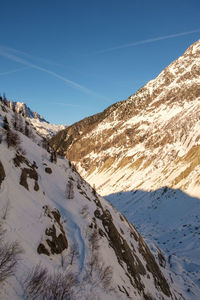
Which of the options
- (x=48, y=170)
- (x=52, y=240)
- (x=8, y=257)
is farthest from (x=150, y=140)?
(x=8, y=257)

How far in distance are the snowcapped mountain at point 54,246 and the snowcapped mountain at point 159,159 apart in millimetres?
10132

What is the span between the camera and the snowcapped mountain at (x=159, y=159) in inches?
1135

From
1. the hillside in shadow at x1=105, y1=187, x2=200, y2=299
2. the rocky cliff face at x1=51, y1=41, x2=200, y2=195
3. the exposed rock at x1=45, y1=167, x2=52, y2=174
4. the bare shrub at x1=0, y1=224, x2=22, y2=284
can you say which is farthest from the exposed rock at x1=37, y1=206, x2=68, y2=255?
the rocky cliff face at x1=51, y1=41, x2=200, y2=195

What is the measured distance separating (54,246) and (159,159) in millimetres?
56445

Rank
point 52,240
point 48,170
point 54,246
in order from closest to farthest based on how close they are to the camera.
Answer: point 54,246 → point 52,240 → point 48,170

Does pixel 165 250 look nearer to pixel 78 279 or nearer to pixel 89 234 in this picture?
pixel 89 234

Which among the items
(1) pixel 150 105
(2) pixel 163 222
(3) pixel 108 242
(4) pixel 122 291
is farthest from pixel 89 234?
(1) pixel 150 105

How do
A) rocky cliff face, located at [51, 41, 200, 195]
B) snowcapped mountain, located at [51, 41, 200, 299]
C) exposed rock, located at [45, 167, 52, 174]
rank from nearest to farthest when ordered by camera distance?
exposed rock, located at [45, 167, 52, 174], snowcapped mountain, located at [51, 41, 200, 299], rocky cliff face, located at [51, 41, 200, 195]

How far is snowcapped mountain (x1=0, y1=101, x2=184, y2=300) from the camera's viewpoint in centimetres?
483

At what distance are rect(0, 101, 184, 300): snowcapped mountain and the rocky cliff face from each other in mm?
30411

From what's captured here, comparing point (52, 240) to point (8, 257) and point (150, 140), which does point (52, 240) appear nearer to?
point (8, 257)

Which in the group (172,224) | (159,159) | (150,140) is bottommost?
(172,224)

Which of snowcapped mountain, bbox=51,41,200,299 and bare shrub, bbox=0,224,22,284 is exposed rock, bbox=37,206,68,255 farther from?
snowcapped mountain, bbox=51,41,200,299

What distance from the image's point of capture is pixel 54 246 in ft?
23.4
